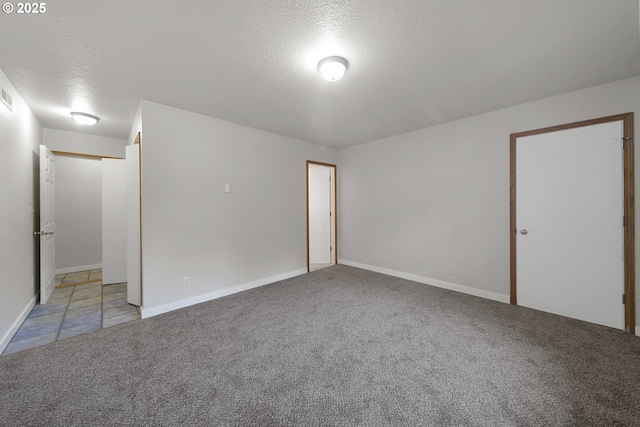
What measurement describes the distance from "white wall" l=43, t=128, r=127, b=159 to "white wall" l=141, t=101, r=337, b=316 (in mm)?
2332

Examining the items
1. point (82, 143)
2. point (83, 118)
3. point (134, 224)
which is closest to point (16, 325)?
point (134, 224)

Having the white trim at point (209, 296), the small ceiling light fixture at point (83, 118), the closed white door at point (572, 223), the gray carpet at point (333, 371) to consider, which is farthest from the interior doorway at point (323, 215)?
the small ceiling light fixture at point (83, 118)

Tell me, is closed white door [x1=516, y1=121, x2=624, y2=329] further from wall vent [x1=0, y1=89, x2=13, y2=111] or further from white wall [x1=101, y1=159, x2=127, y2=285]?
white wall [x1=101, y1=159, x2=127, y2=285]

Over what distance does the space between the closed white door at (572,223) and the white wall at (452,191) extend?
0.16m

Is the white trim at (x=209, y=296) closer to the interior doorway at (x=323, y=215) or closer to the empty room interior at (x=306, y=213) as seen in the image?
the empty room interior at (x=306, y=213)

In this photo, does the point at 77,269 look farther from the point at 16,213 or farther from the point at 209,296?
the point at 209,296

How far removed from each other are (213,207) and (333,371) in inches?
102

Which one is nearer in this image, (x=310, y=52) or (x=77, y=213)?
(x=310, y=52)

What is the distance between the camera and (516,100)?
2902mm

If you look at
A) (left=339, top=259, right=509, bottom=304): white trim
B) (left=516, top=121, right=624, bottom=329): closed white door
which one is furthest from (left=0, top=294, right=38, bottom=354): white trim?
(left=516, top=121, right=624, bottom=329): closed white door

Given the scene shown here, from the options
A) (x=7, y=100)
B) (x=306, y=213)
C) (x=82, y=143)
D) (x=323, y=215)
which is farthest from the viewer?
(x=323, y=215)

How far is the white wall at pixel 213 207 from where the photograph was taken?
2.90 m

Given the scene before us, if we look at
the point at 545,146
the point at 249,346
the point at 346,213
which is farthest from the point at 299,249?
the point at 545,146

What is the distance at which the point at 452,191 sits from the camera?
12.0 ft
